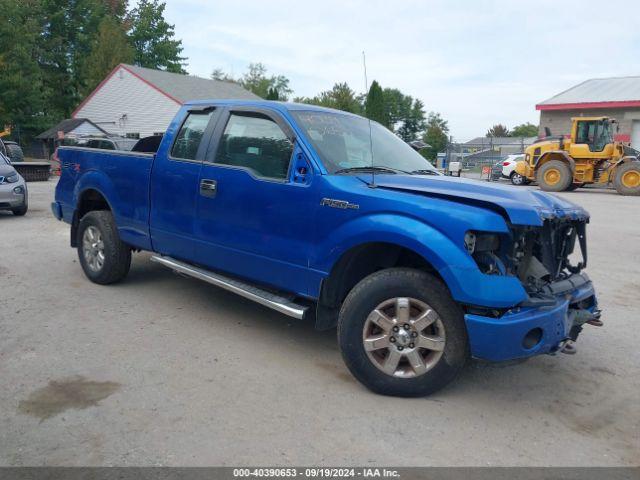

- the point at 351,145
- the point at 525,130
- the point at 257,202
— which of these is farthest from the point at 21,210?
the point at 525,130

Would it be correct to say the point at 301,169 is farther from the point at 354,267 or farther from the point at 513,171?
the point at 513,171

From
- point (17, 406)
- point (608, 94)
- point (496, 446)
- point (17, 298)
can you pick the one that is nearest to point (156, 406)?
point (17, 406)

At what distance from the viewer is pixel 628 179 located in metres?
19.0

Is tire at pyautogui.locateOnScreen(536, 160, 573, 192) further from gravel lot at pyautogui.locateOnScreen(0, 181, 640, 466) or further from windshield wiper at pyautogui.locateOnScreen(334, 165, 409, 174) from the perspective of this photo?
windshield wiper at pyautogui.locateOnScreen(334, 165, 409, 174)

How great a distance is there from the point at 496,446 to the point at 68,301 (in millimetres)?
→ 4295

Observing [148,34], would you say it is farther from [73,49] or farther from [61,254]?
[61,254]

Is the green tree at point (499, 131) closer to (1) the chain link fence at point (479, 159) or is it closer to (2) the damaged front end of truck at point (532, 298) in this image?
(1) the chain link fence at point (479, 159)

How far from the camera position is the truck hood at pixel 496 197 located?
3.31m

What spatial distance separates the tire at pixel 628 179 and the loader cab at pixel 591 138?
110cm

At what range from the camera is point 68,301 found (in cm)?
549

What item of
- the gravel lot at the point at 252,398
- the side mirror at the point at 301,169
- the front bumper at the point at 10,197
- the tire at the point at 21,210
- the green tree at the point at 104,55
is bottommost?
the gravel lot at the point at 252,398

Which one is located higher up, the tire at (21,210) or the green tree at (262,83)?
the green tree at (262,83)

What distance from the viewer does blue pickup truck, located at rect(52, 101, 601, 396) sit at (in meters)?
3.31

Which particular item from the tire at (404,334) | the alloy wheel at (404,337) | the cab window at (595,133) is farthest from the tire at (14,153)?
the cab window at (595,133)
